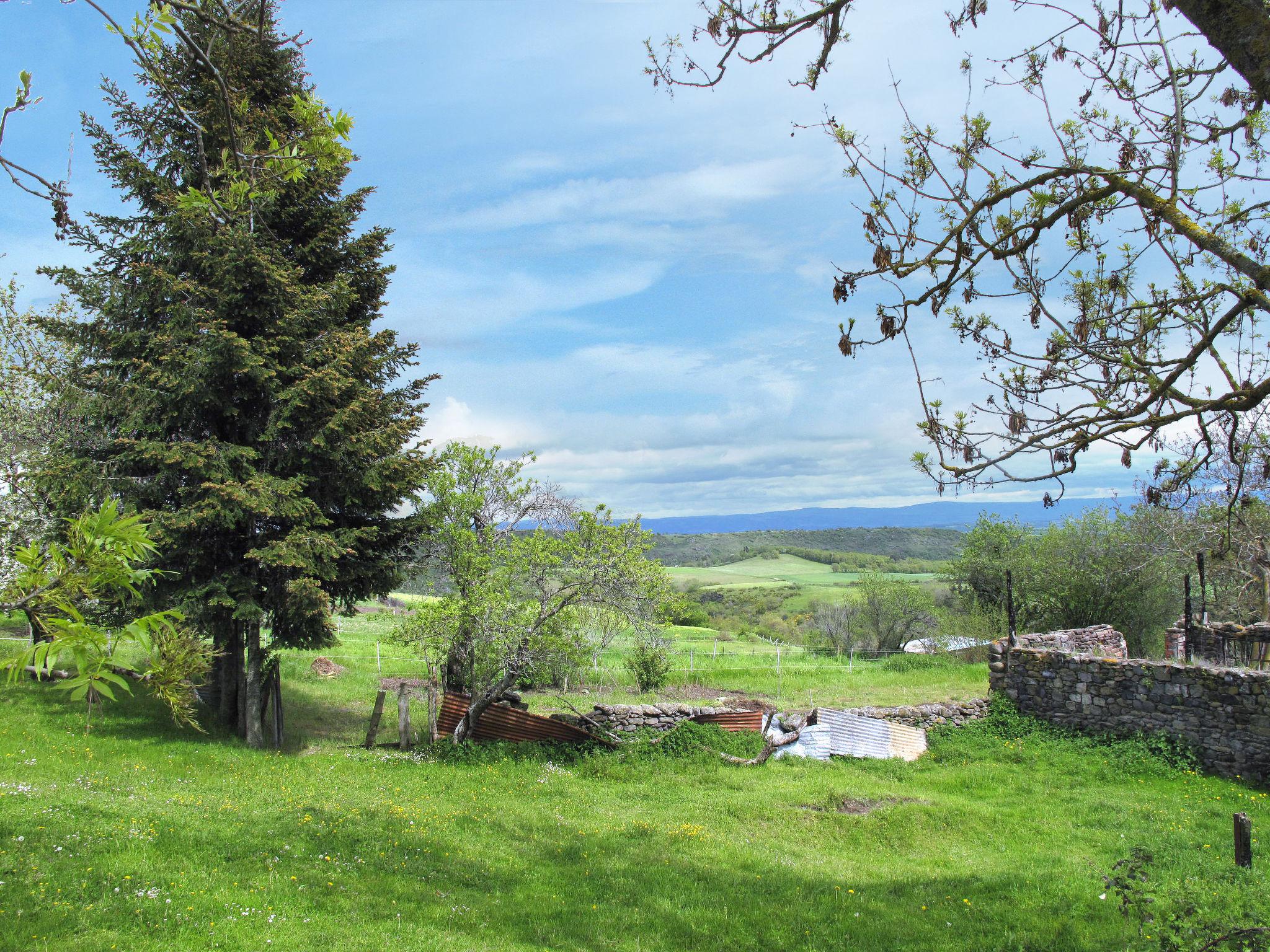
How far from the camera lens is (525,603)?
15.2m

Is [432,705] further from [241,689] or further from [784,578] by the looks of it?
[784,578]

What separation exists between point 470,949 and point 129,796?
21.8 ft

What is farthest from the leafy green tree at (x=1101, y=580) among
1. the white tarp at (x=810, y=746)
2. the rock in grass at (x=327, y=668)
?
the rock in grass at (x=327, y=668)

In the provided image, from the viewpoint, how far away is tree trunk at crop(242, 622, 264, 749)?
51.9ft

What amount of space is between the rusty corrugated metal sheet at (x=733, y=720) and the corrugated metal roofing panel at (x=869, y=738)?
152cm

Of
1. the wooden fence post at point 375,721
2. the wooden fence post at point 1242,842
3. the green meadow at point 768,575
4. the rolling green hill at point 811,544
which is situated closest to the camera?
the wooden fence post at point 1242,842

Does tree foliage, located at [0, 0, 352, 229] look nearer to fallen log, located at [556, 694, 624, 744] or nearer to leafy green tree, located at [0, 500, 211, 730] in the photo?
leafy green tree, located at [0, 500, 211, 730]

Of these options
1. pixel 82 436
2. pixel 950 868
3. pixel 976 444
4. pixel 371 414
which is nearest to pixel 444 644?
pixel 371 414

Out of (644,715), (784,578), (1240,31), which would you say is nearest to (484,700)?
(644,715)

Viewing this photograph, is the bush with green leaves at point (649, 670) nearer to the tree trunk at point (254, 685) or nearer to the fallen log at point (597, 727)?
the fallen log at point (597, 727)

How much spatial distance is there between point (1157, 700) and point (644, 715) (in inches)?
410

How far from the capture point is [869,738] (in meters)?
16.2

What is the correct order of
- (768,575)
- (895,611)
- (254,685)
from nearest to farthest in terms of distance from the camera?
(254,685)
(895,611)
(768,575)

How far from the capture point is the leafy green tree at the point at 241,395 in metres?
14.5
